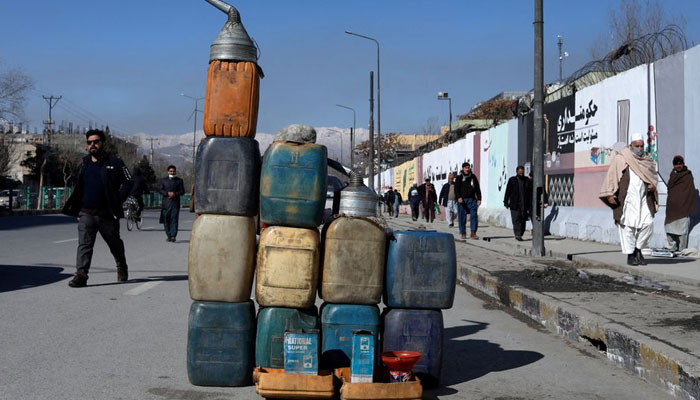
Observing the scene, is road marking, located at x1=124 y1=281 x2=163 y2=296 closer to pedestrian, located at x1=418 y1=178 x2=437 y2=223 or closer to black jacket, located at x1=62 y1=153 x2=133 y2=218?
black jacket, located at x1=62 y1=153 x2=133 y2=218

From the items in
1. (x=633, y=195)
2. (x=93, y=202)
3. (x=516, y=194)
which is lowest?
(x=93, y=202)

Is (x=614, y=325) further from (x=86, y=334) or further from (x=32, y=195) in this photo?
(x=32, y=195)

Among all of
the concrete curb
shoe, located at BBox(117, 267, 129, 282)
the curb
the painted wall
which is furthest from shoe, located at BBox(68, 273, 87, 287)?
the painted wall

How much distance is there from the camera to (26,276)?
9.91 meters

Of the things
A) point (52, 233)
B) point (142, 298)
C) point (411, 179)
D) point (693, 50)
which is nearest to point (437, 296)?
point (142, 298)

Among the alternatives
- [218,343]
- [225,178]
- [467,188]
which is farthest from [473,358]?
[467,188]

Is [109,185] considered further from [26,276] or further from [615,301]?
[615,301]

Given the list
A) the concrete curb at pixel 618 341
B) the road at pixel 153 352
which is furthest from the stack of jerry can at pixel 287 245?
the concrete curb at pixel 618 341

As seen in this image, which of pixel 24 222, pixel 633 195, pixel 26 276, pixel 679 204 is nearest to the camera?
pixel 26 276

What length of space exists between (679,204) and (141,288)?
8.27 metres

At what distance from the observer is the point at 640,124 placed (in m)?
15.2

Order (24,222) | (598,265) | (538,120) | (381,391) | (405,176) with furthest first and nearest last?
(405,176)
(24,222)
(538,120)
(598,265)
(381,391)

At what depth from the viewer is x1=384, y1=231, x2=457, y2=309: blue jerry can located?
14.9 feet

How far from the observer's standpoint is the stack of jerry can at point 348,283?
445 centimetres
